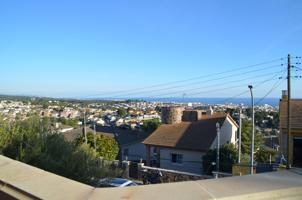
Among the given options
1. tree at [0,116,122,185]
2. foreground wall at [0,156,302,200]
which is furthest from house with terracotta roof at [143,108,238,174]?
foreground wall at [0,156,302,200]

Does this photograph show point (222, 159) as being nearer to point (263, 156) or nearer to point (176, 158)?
point (176, 158)

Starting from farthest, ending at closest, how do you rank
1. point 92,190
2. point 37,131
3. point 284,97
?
point 284,97, point 37,131, point 92,190

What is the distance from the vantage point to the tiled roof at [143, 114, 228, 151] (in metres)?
36.4

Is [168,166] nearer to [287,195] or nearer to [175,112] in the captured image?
[175,112]

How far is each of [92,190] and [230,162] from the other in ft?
105

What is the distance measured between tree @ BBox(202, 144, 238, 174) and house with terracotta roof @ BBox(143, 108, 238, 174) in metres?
1.68

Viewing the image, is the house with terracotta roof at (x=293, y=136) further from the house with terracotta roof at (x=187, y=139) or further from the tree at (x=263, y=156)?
the tree at (x=263, y=156)

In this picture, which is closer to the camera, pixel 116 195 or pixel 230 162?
pixel 116 195

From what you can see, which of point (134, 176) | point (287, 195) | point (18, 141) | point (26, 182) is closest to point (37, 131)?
point (18, 141)

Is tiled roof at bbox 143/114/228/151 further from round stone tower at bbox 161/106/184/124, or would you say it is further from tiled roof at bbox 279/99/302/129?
tiled roof at bbox 279/99/302/129

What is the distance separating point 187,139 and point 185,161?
216 cm

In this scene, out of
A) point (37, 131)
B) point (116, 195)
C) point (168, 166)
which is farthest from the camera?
point (168, 166)

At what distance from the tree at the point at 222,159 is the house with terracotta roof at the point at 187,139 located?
1.68 meters

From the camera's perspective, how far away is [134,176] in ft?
93.3
